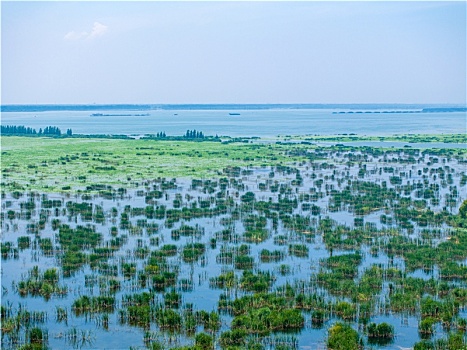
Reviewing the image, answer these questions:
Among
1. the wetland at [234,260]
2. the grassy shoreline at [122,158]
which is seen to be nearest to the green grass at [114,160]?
the grassy shoreline at [122,158]

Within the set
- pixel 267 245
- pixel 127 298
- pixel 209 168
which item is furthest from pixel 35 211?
pixel 209 168

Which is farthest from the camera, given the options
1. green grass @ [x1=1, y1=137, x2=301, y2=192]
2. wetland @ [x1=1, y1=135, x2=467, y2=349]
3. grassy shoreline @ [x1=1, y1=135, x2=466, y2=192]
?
grassy shoreline @ [x1=1, y1=135, x2=466, y2=192]

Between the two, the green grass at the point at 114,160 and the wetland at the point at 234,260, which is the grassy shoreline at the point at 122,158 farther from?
the wetland at the point at 234,260

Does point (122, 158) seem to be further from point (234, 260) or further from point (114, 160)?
point (234, 260)

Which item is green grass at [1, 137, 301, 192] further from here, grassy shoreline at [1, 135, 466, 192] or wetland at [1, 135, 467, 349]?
wetland at [1, 135, 467, 349]

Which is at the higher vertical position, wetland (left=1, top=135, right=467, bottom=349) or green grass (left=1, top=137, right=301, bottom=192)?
green grass (left=1, top=137, right=301, bottom=192)

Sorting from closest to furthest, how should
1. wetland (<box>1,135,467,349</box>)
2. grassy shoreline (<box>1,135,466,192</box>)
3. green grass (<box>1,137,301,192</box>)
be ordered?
1. wetland (<box>1,135,467,349</box>)
2. green grass (<box>1,137,301,192</box>)
3. grassy shoreline (<box>1,135,466,192</box>)

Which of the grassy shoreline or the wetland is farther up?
the grassy shoreline

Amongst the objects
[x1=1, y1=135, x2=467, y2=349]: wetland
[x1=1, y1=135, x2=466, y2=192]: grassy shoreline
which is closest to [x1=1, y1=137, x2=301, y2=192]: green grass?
[x1=1, y1=135, x2=466, y2=192]: grassy shoreline

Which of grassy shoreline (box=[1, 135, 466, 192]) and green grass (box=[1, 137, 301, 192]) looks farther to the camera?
grassy shoreline (box=[1, 135, 466, 192])

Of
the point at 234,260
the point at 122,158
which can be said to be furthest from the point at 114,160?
the point at 234,260

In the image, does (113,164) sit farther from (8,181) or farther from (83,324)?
(83,324)
